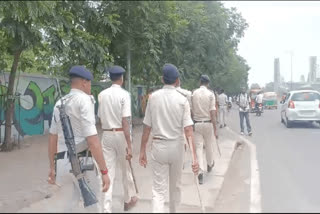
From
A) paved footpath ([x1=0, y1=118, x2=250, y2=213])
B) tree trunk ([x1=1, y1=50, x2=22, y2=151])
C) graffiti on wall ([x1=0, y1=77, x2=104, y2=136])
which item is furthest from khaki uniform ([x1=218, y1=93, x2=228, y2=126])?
tree trunk ([x1=1, y1=50, x2=22, y2=151])

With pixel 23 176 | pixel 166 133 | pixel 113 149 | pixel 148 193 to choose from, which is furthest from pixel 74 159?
pixel 23 176

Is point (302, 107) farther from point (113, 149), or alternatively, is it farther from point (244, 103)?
point (113, 149)

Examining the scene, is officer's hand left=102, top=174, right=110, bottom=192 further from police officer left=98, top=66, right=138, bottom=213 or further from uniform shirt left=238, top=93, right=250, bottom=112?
uniform shirt left=238, top=93, right=250, bottom=112

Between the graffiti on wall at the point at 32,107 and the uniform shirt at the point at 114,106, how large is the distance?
25.6 ft

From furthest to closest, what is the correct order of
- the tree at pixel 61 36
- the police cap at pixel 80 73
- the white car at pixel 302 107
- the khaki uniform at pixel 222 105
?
the khaki uniform at pixel 222 105 → the white car at pixel 302 107 → the tree at pixel 61 36 → the police cap at pixel 80 73

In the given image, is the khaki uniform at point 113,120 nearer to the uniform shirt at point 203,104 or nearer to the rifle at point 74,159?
the rifle at point 74,159

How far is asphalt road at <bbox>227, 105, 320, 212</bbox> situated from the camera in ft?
18.5

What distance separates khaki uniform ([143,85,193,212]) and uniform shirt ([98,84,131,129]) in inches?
26.9

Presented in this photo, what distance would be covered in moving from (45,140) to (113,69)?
8.91 metres

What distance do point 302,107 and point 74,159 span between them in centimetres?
1457

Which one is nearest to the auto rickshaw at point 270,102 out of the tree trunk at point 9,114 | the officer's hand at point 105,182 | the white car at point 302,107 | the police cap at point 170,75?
the white car at point 302,107

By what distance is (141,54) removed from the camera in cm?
1473

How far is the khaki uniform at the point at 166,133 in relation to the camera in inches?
175

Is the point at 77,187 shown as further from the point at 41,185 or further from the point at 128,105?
the point at 41,185
